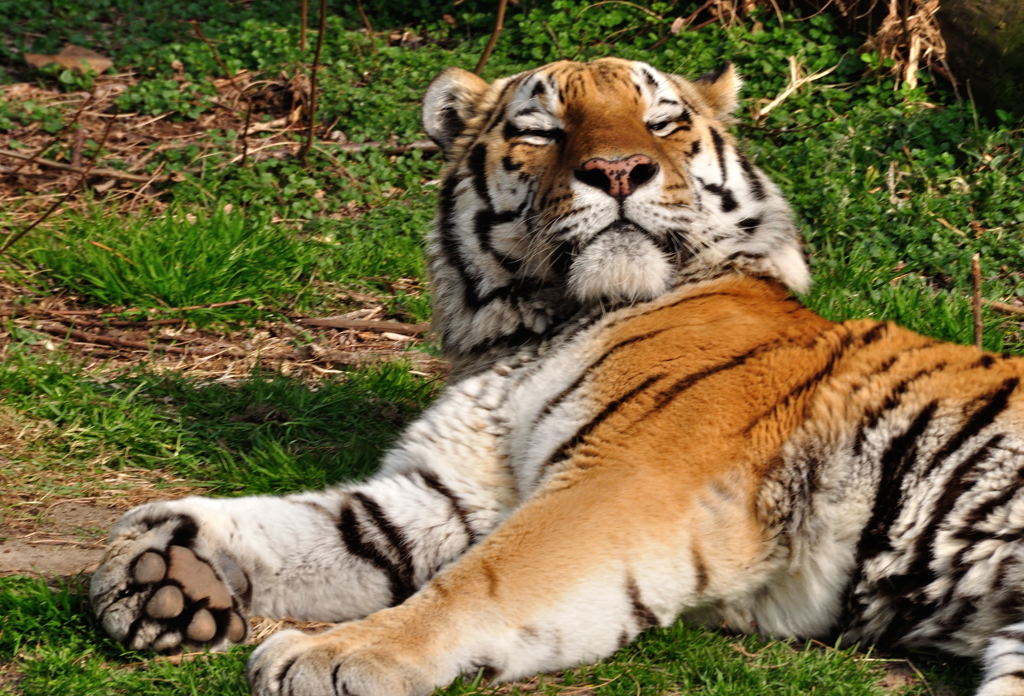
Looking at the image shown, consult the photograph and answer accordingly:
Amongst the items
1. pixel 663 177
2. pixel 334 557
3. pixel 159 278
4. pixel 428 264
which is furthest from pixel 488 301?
pixel 159 278

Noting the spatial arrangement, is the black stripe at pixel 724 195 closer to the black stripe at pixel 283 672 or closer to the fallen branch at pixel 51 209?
the black stripe at pixel 283 672

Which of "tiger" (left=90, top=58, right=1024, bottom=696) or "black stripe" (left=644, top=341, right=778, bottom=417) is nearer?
"tiger" (left=90, top=58, right=1024, bottom=696)

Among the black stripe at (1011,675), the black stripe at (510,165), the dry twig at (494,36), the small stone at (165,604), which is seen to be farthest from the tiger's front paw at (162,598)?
the dry twig at (494,36)

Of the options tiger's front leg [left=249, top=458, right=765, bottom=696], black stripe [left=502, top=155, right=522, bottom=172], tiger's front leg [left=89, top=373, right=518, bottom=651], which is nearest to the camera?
tiger's front leg [left=249, top=458, right=765, bottom=696]

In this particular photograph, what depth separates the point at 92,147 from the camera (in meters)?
5.60

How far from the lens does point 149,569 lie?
2.60 meters

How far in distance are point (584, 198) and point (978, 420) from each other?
109 centimetres

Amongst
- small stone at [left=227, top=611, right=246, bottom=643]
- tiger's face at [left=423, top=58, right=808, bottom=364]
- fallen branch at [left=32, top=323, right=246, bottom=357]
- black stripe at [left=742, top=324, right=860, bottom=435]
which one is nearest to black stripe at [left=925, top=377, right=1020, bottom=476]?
black stripe at [left=742, top=324, right=860, bottom=435]

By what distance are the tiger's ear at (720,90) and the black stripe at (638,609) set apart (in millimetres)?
1690

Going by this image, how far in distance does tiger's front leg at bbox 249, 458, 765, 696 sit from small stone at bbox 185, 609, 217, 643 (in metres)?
0.23

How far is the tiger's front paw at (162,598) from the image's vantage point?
8.43 feet

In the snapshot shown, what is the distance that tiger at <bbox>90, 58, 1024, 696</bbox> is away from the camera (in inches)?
98.3

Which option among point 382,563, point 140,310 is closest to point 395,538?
point 382,563

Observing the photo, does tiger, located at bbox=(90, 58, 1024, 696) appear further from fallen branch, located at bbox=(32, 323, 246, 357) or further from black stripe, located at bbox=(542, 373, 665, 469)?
fallen branch, located at bbox=(32, 323, 246, 357)
